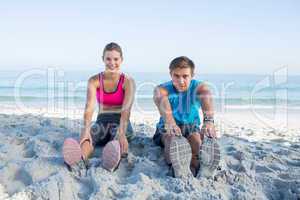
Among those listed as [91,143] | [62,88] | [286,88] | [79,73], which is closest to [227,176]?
[91,143]

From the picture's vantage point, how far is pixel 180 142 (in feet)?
9.57

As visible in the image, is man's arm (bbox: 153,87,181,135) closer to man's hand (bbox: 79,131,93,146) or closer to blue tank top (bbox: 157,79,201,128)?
blue tank top (bbox: 157,79,201,128)

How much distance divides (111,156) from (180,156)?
0.61 m

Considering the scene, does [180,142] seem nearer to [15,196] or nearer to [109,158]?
[109,158]

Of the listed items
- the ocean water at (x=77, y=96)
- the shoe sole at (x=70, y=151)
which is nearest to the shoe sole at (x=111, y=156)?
the shoe sole at (x=70, y=151)

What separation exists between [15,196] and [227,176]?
1.78 metres

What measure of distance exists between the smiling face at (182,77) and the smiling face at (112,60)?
2.11 ft

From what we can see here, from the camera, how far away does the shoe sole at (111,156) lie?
3.01 m

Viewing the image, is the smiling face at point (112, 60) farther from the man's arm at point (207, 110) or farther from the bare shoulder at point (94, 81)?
the man's arm at point (207, 110)

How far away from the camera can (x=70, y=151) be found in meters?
3.03

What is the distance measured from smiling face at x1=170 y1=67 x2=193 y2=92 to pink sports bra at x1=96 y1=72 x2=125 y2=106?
613 mm

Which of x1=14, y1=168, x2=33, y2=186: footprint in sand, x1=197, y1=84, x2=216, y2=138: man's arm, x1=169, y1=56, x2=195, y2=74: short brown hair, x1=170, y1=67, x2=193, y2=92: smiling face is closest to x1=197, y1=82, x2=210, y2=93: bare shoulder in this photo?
x1=197, y1=84, x2=216, y2=138: man's arm

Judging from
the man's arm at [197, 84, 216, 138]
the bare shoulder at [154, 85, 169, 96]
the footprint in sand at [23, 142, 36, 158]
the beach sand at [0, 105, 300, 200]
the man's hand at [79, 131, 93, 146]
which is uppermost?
the bare shoulder at [154, 85, 169, 96]

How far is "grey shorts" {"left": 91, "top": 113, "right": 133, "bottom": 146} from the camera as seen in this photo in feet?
12.2
